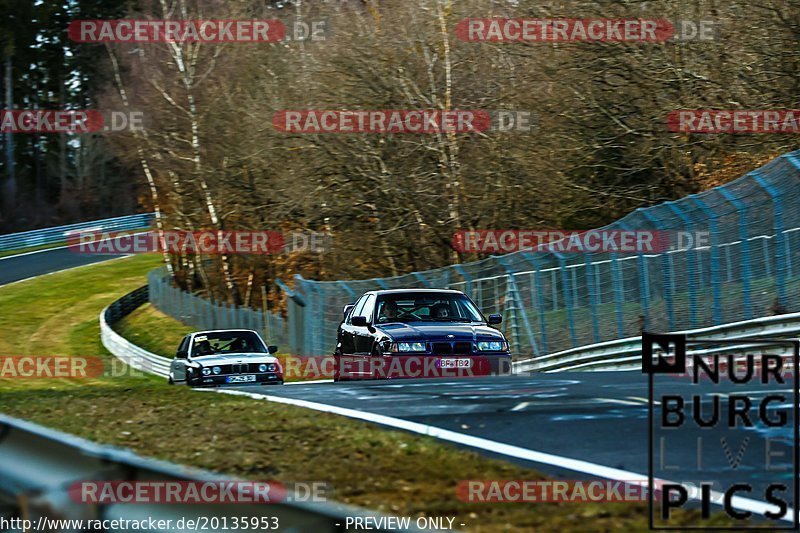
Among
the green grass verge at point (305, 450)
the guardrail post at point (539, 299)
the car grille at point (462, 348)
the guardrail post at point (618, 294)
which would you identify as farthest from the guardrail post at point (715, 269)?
the green grass verge at point (305, 450)

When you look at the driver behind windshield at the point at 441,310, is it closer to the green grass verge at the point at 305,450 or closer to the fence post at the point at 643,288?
the fence post at the point at 643,288

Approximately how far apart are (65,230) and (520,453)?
7943 centimetres

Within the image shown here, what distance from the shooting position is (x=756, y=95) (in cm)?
2809

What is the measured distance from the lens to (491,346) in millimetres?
17516

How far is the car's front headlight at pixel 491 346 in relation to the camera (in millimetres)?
17438

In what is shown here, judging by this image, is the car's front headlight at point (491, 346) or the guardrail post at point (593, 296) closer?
the car's front headlight at point (491, 346)

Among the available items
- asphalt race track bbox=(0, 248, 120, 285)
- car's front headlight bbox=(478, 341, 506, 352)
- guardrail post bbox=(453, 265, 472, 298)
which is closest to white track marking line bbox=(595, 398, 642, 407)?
car's front headlight bbox=(478, 341, 506, 352)

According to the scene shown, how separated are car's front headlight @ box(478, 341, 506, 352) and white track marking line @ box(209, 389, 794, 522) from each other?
5.08m

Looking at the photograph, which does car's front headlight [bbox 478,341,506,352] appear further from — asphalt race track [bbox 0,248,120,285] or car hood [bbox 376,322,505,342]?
asphalt race track [bbox 0,248,120,285]

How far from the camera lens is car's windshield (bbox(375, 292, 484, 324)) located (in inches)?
721

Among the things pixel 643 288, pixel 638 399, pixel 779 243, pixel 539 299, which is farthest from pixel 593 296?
pixel 638 399

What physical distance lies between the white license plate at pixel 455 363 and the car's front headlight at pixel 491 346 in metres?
0.26

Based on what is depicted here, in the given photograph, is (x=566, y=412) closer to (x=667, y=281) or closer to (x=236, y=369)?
(x=667, y=281)

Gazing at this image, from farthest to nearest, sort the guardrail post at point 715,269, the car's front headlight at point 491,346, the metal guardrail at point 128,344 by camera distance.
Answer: the metal guardrail at point 128,344 < the guardrail post at point 715,269 < the car's front headlight at point 491,346
